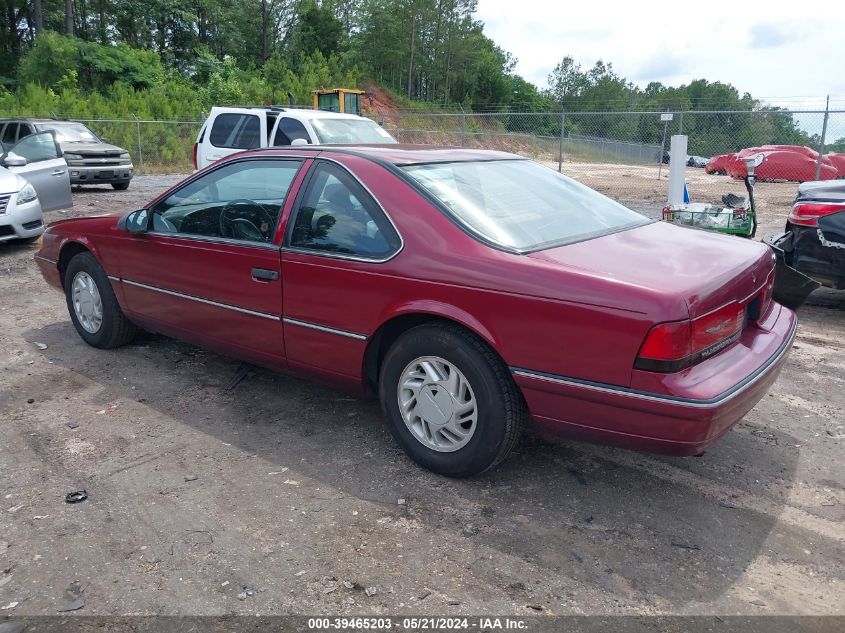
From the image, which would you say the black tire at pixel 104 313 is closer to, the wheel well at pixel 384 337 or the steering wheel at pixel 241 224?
the steering wheel at pixel 241 224

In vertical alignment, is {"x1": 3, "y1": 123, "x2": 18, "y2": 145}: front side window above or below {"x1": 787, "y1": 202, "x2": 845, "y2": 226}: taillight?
above

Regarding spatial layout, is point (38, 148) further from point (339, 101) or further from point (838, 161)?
point (838, 161)

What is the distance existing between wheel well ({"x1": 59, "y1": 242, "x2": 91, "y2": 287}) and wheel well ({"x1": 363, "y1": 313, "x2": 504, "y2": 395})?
2.82 m

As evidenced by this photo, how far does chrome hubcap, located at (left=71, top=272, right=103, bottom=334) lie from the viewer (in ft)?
17.3

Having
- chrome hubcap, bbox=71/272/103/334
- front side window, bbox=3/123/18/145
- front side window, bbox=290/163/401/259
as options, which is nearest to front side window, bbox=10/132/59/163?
front side window, bbox=3/123/18/145

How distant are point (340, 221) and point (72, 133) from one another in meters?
15.7

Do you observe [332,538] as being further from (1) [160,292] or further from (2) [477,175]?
(1) [160,292]

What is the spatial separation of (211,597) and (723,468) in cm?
252

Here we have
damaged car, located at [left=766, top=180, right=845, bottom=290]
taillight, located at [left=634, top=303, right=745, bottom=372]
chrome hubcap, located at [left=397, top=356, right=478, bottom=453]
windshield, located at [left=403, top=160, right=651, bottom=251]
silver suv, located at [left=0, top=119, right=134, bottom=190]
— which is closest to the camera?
taillight, located at [left=634, top=303, right=745, bottom=372]

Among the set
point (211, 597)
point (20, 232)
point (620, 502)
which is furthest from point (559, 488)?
point (20, 232)

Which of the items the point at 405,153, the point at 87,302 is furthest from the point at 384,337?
the point at 87,302

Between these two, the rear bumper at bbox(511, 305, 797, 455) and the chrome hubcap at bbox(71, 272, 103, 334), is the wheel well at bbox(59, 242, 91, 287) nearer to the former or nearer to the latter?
the chrome hubcap at bbox(71, 272, 103, 334)

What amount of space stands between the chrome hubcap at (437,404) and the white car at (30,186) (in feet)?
25.2

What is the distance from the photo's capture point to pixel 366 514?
10.4 feet
